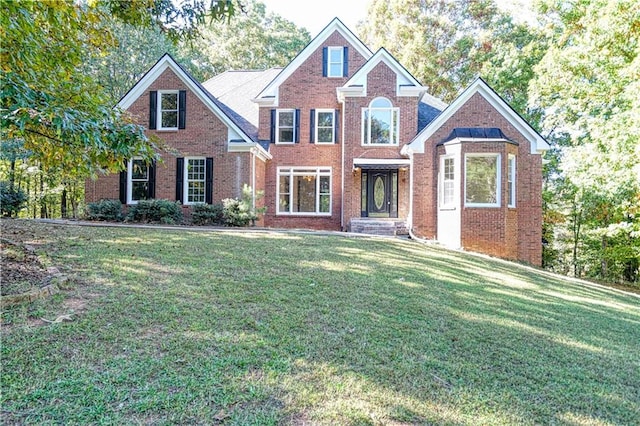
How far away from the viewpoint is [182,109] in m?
14.4

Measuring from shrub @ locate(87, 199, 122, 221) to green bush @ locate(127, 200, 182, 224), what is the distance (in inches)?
22.8

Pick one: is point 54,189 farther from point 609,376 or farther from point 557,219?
point 557,219

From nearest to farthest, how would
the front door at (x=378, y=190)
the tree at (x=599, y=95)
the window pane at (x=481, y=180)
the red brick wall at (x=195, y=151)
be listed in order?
1. the tree at (x=599, y=95)
2. the window pane at (x=481, y=180)
3. the red brick wall at (x=195, y=151)
4. the front door at (x=378, y=190)

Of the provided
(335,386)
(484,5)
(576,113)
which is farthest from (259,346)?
(484,5)

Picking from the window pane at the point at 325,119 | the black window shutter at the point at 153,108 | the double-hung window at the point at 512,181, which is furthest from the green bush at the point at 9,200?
the double-hung window at the point at 512,181

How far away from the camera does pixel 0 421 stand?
2295 millimetres

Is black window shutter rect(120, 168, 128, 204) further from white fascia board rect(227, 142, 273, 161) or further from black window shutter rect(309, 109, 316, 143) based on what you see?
black window shutter rect(309, 109, 316, 143)

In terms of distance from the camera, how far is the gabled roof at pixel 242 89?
1800 cm

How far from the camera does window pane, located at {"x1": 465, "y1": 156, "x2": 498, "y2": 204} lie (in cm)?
1295

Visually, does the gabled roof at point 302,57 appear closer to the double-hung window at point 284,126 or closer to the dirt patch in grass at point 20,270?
the double-hung window at point 284,126

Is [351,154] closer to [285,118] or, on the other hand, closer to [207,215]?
[285,118]

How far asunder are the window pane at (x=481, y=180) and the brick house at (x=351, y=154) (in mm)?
35

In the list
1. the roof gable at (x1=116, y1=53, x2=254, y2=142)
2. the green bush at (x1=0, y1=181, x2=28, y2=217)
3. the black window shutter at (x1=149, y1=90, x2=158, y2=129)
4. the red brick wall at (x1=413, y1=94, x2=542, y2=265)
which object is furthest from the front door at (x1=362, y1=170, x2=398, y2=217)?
the green bush at (x1=0, y1=181, x2=28, y2=217)

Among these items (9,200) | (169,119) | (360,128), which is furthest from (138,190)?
(360,128)
